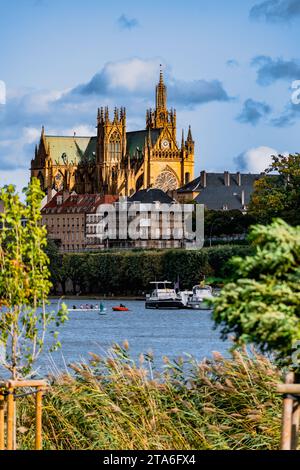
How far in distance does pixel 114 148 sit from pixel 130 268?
7622cm

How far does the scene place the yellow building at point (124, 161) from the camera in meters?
182

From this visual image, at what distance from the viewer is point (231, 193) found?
16250cm

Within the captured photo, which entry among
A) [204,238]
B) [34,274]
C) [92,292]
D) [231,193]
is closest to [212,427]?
[34,274]

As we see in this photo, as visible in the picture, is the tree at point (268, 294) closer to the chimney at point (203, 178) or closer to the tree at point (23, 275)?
the tree at point (23, 275)

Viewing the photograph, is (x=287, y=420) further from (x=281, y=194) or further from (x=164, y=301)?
(x=164, y=301)

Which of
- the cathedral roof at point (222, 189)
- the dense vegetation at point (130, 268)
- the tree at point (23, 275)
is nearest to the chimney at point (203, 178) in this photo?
the cathedral roof at point (222, 189)

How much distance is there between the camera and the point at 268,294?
8258mm

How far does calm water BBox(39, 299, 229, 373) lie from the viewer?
40.4 metres

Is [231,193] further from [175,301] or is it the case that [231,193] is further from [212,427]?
[212,427]

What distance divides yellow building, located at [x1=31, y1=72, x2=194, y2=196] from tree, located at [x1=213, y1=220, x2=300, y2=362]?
6595 inches

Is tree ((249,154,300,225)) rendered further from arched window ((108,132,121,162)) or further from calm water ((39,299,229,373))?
arched window ((108,132,121,162))

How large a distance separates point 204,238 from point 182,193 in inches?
1363

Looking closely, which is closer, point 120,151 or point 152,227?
point 152,227

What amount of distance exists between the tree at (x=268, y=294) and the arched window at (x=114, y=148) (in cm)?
18089
